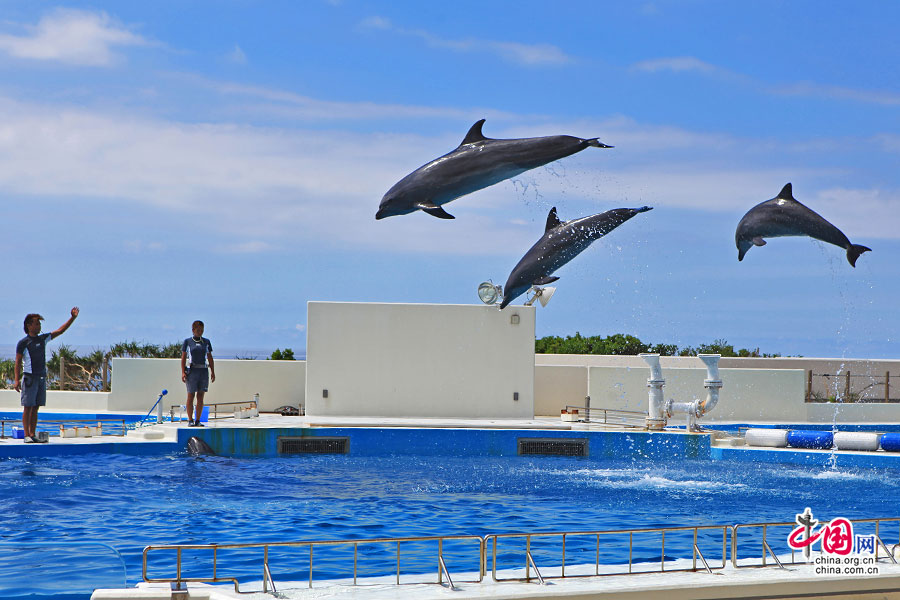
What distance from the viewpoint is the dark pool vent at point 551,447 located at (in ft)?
49.1

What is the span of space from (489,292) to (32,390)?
811cm

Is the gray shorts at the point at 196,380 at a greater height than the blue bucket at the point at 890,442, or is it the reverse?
the gray shorts at the point at 196,380

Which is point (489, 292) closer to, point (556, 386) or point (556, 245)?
point (556, 386)

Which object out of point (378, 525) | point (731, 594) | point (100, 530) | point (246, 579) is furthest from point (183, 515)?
point (731, 594)

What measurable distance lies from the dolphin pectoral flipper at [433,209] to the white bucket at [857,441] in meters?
8.79

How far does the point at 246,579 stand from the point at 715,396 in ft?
34.7

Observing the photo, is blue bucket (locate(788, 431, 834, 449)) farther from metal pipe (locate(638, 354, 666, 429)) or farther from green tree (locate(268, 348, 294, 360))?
green tree (locate(268, 348, 294, 360))

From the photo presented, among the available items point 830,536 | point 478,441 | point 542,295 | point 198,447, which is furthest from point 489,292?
point 830,536

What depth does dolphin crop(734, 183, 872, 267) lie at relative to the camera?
961cm

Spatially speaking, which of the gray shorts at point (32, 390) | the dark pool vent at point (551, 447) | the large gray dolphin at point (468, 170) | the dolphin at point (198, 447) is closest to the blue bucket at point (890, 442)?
the dark pool vent at point (551, 447)

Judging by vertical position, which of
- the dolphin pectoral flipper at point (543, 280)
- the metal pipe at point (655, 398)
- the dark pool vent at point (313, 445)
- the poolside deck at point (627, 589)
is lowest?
the dark pool vent at point (313, 445)

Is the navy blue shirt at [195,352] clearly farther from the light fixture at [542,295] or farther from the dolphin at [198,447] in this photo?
the light fixture at [542,295]

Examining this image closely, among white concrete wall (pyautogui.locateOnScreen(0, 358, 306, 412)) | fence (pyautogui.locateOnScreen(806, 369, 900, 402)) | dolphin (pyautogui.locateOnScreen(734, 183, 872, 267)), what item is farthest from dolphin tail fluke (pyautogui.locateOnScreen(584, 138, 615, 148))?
fence (pyautogui.locateOnScreen(806, 369, 900, 402))

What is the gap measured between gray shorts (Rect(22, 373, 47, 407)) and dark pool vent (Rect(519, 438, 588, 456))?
702 centimetres
